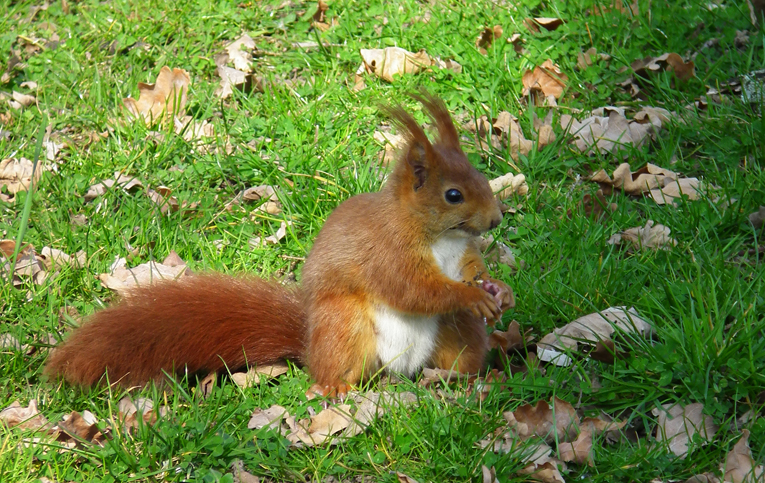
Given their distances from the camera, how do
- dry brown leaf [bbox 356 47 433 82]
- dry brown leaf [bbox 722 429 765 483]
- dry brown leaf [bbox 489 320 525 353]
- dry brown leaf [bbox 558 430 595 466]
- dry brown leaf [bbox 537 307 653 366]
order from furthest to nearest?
1. dry brown leaf [bbox 356 47 433 82]
2. dry brown leaf [bbox 489 320 525 353]
3. dry brown leaf [bbox 537 307 653 366]
4. dry brown leaf [bbox 558 430 595 466]
5. dry brown leaf [bbox 722 429 765 483]

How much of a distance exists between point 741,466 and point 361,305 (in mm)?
1101

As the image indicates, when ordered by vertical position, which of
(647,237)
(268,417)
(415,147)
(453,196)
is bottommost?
(268,417)

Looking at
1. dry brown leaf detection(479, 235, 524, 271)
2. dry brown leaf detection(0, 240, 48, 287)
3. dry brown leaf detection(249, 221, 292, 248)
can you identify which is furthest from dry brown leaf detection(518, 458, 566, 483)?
dry brown leaf detection(0, 240, 48, 287)

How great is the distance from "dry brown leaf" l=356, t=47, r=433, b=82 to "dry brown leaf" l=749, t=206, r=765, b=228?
165 cm

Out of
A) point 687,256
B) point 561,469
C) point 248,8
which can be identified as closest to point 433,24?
point 248,8

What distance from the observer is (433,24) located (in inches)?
160

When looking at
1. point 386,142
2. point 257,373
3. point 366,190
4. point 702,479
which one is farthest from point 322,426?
point 386,142

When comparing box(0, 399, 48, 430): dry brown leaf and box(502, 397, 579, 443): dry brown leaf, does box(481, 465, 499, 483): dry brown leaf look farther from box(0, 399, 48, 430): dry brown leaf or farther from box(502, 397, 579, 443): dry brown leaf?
box(0, 399, 48, 430): dry brown leaf

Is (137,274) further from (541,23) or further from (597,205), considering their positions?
(541,23)

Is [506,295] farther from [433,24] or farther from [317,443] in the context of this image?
[433,24]

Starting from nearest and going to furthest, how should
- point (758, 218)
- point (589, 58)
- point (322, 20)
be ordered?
point (758, 218), point (589, 58), point (322, 20)

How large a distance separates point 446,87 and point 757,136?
53.1 inches

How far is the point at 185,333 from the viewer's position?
8.11ft

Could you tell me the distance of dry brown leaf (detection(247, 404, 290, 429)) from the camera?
2.39m
